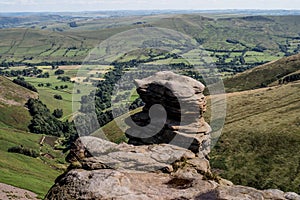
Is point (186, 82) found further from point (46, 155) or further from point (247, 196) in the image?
point (46, 155)

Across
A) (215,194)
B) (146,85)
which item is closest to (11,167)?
(146,85)

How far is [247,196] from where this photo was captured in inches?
956

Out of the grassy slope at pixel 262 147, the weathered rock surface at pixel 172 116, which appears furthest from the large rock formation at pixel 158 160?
the grassy slope at pixel 262 147

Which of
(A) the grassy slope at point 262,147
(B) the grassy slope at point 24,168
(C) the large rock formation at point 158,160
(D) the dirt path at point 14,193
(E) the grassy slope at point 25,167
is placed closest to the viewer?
(C) the large rock formation at point 158,160

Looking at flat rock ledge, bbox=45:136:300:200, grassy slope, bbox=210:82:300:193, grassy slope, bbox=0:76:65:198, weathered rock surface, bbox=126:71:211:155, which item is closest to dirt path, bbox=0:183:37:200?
grassy slope, bbox=0:76:65:198

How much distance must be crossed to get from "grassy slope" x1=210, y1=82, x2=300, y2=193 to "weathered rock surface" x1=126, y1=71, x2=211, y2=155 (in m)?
52.9

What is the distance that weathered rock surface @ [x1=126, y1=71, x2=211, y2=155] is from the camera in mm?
42375

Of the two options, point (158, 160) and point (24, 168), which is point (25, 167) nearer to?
point (24, 168)

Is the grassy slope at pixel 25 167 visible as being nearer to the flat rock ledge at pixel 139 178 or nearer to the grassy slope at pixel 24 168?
the grassy slope at pixel 24 168

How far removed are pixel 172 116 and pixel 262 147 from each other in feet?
241

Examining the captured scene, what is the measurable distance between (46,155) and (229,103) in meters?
95.1

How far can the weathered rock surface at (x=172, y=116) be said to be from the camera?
42375 mm

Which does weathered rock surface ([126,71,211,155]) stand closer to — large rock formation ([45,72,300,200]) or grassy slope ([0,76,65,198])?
large rock formation ([45,72,300,200])

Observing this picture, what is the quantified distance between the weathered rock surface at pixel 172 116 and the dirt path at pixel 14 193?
1459 inches
